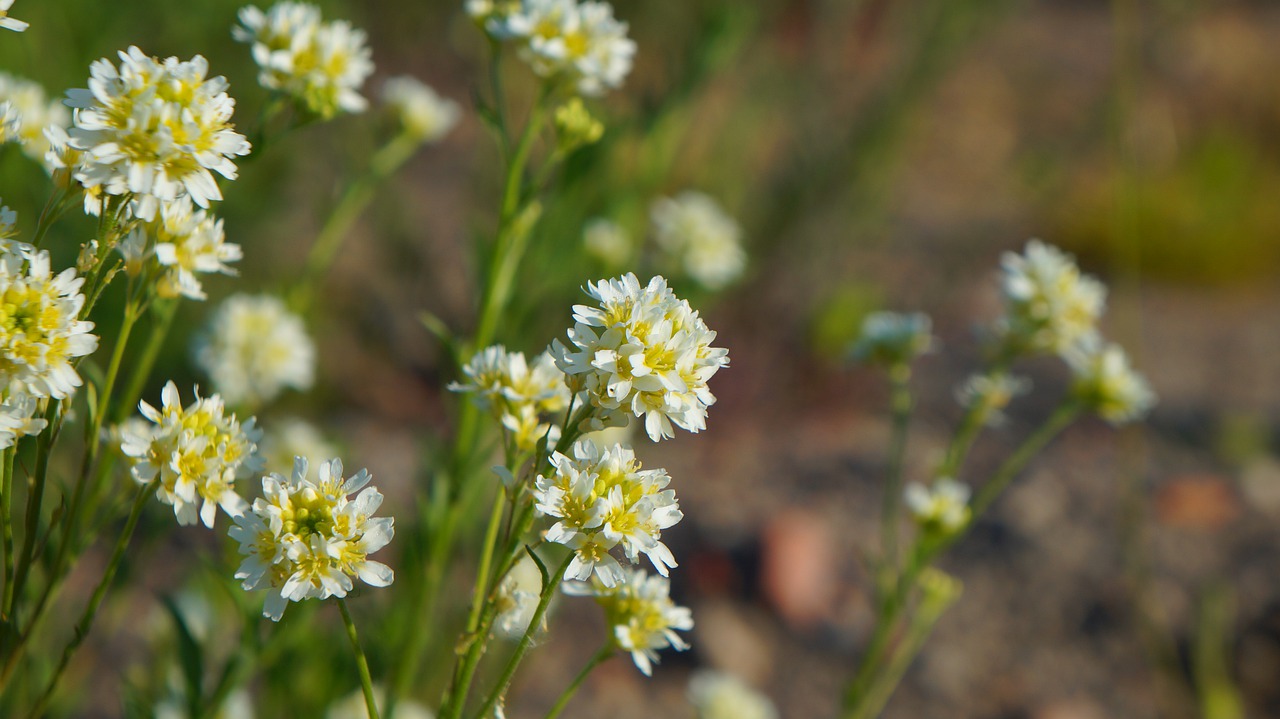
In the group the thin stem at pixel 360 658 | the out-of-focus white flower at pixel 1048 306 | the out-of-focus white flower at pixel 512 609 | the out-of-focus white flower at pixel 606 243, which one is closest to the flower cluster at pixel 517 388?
the out-of-focus white flower at pixel 512 609

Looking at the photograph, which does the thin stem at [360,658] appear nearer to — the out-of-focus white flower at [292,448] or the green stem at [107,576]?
the green stem at [107,576]

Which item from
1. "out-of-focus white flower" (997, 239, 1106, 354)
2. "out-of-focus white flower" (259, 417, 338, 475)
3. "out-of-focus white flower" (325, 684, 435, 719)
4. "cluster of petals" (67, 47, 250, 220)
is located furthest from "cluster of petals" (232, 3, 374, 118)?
"out-of-focus white flower" (997, 239, 1106, 354)

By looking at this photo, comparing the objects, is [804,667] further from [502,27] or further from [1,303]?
[1,303]

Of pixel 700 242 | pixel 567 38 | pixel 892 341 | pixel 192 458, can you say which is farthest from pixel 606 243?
pixel 192 458

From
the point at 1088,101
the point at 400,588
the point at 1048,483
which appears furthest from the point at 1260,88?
the point at 400,588

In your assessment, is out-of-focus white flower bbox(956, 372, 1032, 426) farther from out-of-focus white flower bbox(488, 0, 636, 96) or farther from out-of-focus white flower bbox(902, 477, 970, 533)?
out-of-focus white flower bbox(488, 0, 636, 96)

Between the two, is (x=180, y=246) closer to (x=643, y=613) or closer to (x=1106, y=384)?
(x=643, y=613)
